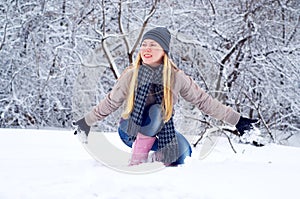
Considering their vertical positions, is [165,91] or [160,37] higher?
[160,37]

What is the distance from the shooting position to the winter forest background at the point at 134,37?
5.45 m

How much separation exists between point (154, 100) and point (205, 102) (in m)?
0.22

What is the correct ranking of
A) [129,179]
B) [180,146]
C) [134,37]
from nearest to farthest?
[129,179]
[180,146]
[134,37]

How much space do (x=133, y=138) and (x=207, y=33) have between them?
3.99m

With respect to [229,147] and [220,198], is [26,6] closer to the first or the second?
[229,147]

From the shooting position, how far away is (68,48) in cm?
573

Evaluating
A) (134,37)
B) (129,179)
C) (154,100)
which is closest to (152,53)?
(154,100)

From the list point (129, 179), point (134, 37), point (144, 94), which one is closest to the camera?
point (129, 179)

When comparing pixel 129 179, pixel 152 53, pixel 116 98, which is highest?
pixel 152 53

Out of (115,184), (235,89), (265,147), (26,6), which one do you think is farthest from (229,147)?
(26,6)

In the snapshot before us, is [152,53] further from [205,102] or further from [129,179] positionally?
[129,179]

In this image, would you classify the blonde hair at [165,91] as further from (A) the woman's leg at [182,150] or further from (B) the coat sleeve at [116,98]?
(A) the woman's leg at [182,150]

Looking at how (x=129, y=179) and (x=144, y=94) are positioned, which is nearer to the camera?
(x=129, y=179)

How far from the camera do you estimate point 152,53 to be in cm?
169
